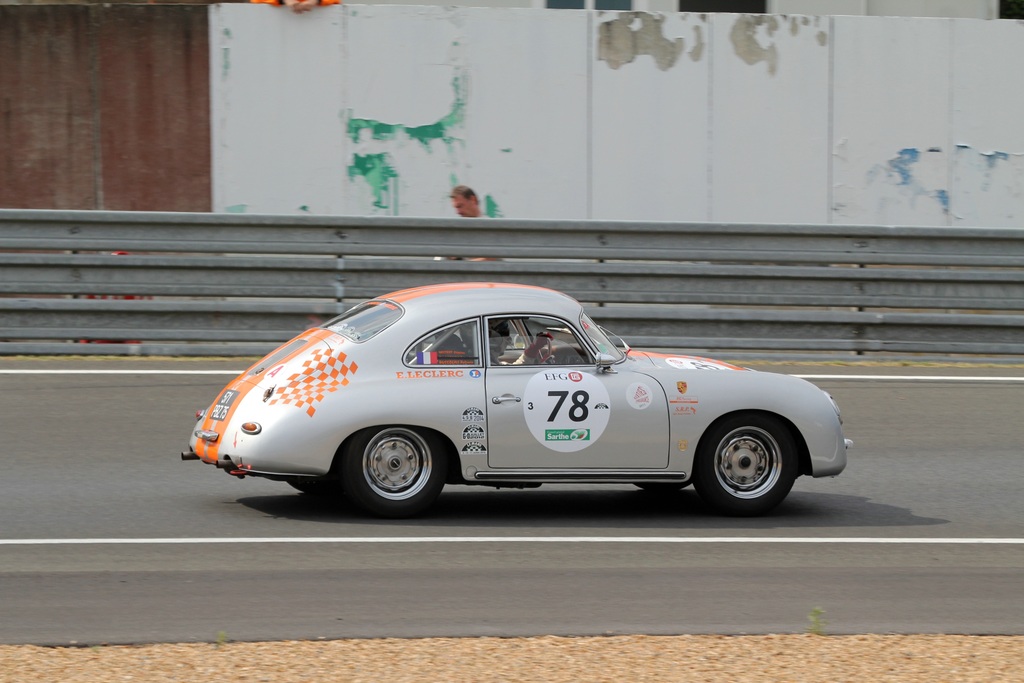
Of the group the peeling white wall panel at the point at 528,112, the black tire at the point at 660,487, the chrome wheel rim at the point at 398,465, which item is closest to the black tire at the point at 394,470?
the chrome wheel rim at the point at 398,465

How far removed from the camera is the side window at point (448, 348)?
7512mm

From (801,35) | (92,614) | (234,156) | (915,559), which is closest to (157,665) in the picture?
(92,614)

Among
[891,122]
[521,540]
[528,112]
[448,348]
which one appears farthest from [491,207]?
[521,540]

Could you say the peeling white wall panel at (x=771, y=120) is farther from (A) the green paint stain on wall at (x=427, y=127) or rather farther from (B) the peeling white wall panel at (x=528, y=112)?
(A) the green paint stain on wall at (x=427, y=127)

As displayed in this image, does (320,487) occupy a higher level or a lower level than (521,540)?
higher

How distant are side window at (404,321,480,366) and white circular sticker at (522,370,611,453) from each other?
390 mm

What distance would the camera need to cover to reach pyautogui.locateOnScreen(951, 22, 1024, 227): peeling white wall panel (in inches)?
595

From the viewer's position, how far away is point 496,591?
6.18 meters

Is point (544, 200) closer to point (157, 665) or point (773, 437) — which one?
point (773, 437)

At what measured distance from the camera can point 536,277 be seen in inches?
511

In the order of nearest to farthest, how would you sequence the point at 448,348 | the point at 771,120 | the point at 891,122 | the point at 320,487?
the point at 448,348 → the point at 320,487 → the point at 771,120 → the point at 891,122

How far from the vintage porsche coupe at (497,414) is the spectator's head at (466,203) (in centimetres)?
626

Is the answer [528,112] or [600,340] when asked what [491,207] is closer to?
[528,112]

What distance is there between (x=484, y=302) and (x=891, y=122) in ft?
29.3
